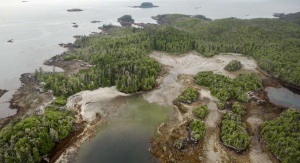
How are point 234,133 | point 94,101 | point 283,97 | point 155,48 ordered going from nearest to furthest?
point 234,133 → point 94,101 → point 283,97 → point 155,48

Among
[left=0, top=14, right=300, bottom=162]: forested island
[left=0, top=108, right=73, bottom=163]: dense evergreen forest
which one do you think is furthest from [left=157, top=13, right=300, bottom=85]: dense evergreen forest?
[left=0, top=108, right=73, bottom=163]: dense evergreen forest

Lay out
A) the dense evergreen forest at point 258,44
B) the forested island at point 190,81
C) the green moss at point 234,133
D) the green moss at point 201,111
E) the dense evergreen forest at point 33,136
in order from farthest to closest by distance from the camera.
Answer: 1. the dense evergreen forest at point 258,44
2. the green moss at point 201,111
3. the green moss at point 234,133
4. the forested island at point 190,81
5. the dense evergreen forest at point 33,136

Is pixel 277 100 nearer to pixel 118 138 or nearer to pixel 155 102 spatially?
pixel 155 102

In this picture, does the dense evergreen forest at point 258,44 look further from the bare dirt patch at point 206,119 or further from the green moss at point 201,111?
the green moss at point 201,111

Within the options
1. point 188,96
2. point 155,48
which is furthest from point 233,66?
point 155,48

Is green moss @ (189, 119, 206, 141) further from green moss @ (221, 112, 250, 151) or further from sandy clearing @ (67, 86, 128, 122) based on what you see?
sandy clearing @ (67, 86, 128, 122)

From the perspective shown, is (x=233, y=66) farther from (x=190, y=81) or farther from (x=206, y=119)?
(x=206, y=119)

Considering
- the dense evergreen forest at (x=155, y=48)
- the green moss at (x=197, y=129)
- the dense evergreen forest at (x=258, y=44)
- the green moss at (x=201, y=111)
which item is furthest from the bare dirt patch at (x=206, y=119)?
the dense evergreen forest at (x=258, y=44)
